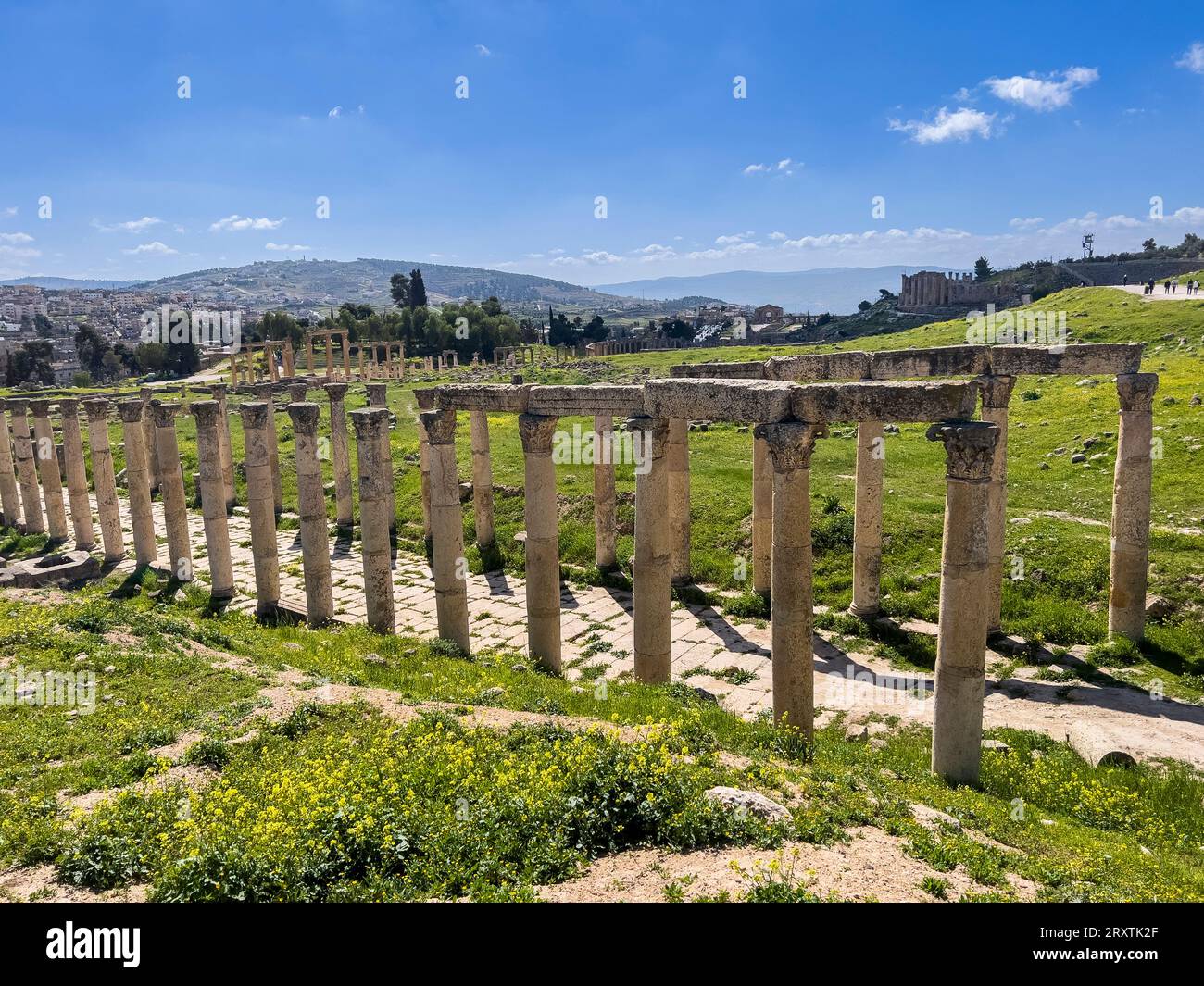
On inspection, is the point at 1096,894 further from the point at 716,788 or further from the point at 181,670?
the point at 181,670

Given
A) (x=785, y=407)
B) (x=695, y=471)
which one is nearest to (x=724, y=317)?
(x=695, y=471)

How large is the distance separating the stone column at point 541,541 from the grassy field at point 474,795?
1.87 metres

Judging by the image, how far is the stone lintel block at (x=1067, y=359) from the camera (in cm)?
1620

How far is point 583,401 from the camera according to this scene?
15.5 meters

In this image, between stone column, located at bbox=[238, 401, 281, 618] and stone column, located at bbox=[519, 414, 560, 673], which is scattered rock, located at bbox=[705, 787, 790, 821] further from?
stone column, located at bbox=[238, 401, 281, 618]

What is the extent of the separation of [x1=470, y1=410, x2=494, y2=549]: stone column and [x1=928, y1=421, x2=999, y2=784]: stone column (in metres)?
16.8

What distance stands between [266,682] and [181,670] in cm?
163

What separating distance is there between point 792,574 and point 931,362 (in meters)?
7.98

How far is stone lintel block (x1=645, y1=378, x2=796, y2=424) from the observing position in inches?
479

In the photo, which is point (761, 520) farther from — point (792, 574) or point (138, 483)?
point (138, 483)

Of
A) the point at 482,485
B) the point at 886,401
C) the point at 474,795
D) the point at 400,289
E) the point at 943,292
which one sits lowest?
the point at 474,795

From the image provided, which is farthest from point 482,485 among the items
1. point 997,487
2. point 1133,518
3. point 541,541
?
point 1133,518

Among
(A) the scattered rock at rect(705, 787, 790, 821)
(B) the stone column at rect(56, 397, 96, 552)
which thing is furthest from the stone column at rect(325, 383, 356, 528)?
(A) the scattered rock at rect(705, 787, 790, 821)

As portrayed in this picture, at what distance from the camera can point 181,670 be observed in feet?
45.2
